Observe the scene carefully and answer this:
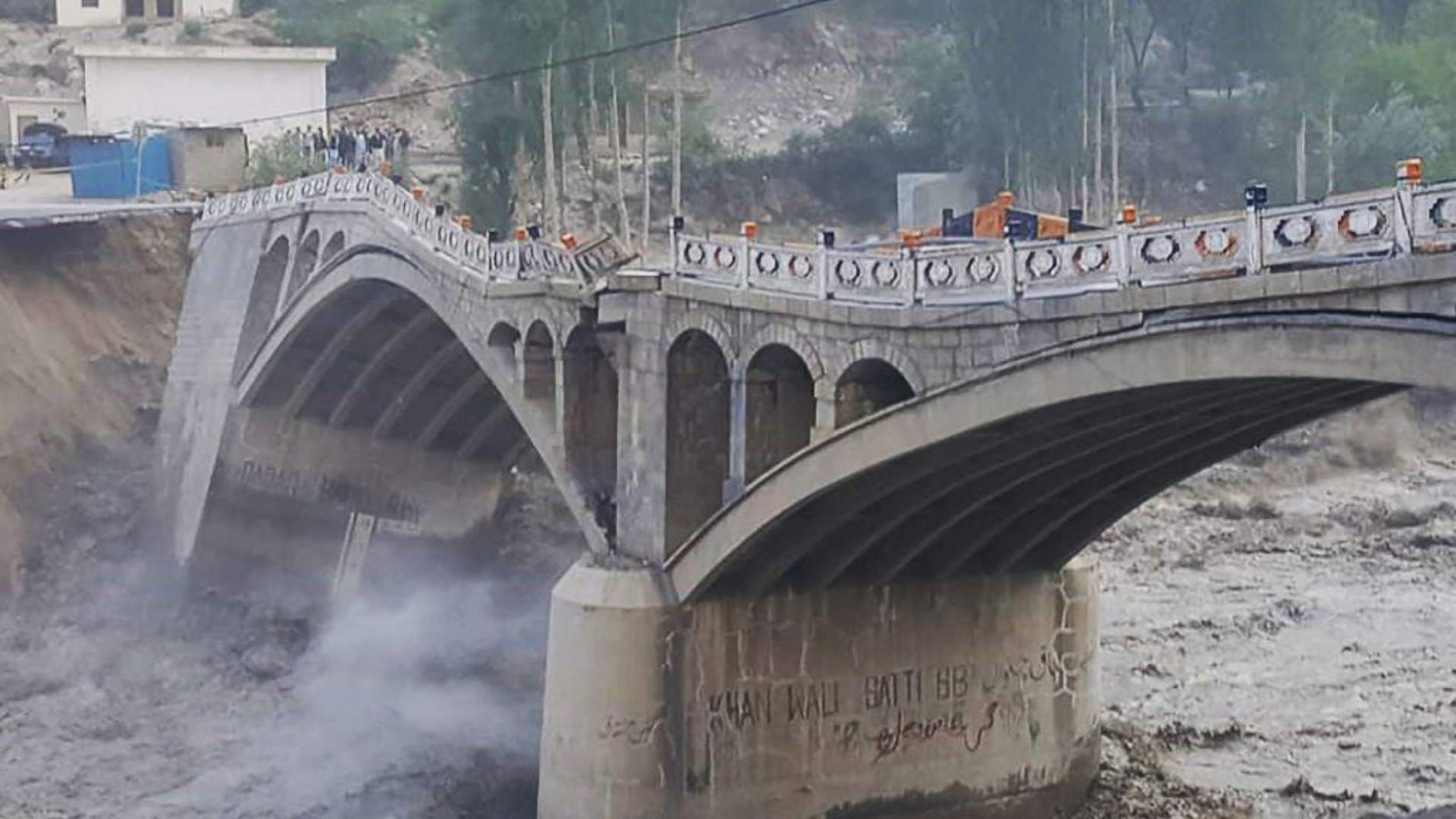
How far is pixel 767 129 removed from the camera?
3113 inches

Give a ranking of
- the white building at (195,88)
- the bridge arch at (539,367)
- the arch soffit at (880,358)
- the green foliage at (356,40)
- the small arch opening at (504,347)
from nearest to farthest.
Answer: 1. the arch soffit at (880,358)
2. the bridge arch at (539,367)
3. the small arch opening at (504,347)
4. the white building at (195,88)
5. the green foliage at (356,40)

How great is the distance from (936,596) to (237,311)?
1943cm

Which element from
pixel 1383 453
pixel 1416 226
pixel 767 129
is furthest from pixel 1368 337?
pixel 767 129

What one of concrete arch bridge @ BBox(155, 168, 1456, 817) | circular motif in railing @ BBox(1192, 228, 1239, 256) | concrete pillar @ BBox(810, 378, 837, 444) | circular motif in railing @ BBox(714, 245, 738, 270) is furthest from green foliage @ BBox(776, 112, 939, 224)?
circular motif in railing @ BBox(1192, 228, 1239, 256)

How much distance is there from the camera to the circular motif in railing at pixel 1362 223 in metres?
16.5

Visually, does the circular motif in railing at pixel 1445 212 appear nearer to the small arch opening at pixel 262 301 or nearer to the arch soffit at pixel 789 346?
the arch soffit at pixel 789 346

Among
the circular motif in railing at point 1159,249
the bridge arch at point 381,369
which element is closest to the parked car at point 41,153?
the bridge arch at point 381,369

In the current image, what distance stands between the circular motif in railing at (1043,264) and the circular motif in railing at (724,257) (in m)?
5.32

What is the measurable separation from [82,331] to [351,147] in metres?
10.7

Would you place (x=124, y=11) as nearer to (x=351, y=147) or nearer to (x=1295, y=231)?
(x=351, y=147)

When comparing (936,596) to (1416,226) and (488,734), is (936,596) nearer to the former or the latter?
(488,734)

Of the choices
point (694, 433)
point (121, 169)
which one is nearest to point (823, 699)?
point (694, 433)

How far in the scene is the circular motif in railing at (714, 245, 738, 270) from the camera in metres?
25.1

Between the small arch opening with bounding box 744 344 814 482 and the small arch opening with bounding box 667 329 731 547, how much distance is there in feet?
3.70
